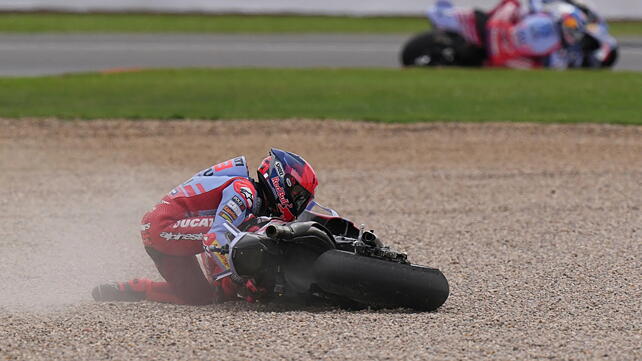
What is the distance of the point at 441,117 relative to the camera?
18406 millimetres

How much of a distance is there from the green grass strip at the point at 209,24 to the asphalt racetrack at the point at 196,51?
4.23 feet

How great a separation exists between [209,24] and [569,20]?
43.1 feet

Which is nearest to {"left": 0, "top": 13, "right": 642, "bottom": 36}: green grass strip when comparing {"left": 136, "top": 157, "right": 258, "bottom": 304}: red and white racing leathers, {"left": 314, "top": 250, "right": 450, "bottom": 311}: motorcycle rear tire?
{"left": 136, "top": 157, "right": 258, "bottom": 304}: red and white racing leathers

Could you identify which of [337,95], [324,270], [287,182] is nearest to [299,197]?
[287,182]

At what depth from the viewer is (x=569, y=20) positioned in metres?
23.3

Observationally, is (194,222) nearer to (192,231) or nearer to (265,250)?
(192,231)

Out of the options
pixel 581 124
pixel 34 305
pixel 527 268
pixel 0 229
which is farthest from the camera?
pixel 581 124

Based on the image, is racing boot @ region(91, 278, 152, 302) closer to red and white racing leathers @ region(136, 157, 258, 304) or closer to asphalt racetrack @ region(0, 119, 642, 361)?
red and white racing leathers @ region(136, 157, 258, 304)

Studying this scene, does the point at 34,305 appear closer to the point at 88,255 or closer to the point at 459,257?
the point at 88,255

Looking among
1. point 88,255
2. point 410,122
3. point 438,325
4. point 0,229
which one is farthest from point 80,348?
point 410,122

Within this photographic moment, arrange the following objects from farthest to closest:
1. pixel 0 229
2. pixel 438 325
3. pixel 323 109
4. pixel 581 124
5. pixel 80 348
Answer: pixel 323 109 → pixel 581 124 → pixel 0 229 → pixel 438 325 → pixel 80 348

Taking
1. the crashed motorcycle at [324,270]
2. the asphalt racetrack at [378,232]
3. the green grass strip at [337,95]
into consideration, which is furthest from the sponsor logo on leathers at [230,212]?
the green grass strip at [337,95]

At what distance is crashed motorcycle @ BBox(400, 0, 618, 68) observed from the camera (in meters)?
24.0

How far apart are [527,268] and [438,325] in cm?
256
